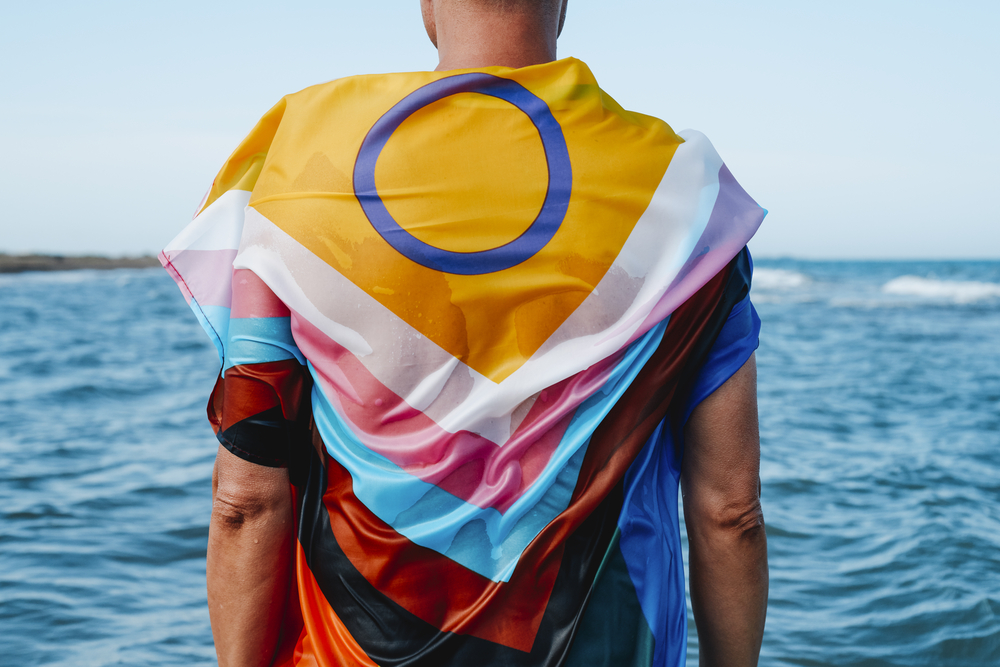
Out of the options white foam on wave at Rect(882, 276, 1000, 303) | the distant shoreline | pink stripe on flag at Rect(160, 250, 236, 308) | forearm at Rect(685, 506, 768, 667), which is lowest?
the distant shoreline

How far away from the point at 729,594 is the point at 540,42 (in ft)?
2.97

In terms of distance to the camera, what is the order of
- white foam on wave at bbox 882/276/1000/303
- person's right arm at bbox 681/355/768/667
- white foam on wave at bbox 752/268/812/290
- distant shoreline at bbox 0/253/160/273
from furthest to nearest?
1. distant shoreline at bbox 0/253/160/273
2. white foam on wave at bbox 752/268/812/290
3. white foam on wave at bbox 882/276/1000/303
4. person's right arm at bbox 681/355/768/667

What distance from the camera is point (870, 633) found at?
3.31 metres

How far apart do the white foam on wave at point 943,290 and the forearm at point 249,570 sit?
23724 millimetres

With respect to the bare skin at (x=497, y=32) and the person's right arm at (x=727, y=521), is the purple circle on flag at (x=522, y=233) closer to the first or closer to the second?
the bare skin at (x=497, y=32)

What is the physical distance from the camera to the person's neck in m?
1.08

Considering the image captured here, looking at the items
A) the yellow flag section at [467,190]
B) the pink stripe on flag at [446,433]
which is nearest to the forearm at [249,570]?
the pink stripe on flag at [446,433]

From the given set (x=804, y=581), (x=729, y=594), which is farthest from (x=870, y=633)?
(x=729, y=594)

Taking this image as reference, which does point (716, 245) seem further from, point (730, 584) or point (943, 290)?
point (943, 290)

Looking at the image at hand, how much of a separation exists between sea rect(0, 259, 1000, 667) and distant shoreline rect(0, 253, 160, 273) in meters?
37.9

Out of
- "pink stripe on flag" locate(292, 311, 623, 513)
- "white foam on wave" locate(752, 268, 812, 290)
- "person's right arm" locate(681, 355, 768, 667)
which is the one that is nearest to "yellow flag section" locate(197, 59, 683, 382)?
"pink stripe on flag" locate(292, 311, 623, 513)

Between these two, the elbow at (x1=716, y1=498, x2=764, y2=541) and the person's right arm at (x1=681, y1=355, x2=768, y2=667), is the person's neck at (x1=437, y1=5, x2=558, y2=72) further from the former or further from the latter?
the elbow at (x1=716, y1=498, x2=764, y2=541)

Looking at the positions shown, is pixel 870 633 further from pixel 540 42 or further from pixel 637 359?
pixel 540 42

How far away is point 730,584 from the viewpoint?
1.19 metres
